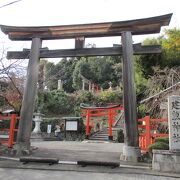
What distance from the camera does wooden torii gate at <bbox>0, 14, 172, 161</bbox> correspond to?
8727 mm

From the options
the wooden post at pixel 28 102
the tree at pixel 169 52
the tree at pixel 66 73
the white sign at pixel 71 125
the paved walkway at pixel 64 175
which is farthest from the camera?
the tree at pixel 66 73

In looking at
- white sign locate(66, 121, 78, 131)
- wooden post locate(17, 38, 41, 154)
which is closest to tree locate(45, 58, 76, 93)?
white sign locate(66, 121, 78, 131)

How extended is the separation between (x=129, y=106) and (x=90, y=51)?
288 centimetres

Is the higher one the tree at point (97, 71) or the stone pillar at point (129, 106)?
the tree at point (97, 71)

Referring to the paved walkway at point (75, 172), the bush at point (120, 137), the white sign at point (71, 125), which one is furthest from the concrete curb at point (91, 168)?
the white sign at point (71, 125)

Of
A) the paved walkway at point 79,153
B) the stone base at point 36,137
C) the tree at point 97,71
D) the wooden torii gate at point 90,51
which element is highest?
the tree at point 97,71

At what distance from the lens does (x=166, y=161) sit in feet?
22.9

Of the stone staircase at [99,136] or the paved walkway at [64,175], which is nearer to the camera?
the paved walkway at [64,175]

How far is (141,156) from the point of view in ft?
27.7

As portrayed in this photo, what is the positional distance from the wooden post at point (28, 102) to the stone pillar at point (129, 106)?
368 centimetres

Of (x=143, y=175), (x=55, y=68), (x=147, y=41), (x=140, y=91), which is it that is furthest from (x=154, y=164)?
(x=55, y=68)

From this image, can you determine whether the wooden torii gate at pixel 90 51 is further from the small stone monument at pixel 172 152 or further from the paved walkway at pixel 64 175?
the paved walkway at pixel 64 175

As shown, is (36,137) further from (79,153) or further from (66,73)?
(66,73)

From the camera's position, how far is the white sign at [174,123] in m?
7.11
